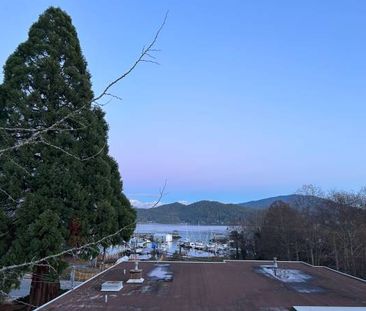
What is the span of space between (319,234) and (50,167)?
2759cm

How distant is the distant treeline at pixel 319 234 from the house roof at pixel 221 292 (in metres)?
13.8

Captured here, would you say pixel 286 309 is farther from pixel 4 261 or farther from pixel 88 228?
pixel 4 261

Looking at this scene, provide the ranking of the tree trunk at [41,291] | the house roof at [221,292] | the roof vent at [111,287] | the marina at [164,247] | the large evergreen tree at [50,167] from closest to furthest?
the house roof at [221,292], the roof vent at [111,287], the large evergreen tree at [50,167], the tree trunk at [41,291], the marina at [164,247]

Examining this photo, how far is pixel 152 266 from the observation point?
19859 millimetres

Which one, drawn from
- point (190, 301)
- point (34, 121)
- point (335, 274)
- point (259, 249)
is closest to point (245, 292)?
point (190, 301)

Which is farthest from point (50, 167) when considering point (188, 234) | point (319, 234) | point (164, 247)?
point (188, 234)

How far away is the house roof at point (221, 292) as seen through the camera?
11086mm

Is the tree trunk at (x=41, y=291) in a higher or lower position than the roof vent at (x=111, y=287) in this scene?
lower

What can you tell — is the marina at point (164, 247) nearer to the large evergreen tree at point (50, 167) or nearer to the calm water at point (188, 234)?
the calm water at point (188, 234)

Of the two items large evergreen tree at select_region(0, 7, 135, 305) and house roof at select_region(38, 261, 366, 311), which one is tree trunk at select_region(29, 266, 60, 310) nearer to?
large evergreen tree at select_region(0, 7, 135, 305)

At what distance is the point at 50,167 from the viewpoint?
1473 centimetres

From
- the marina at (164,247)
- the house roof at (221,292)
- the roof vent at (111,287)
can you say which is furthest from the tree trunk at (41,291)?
the marina at (164,247)

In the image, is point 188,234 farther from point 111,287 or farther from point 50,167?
point 111,287

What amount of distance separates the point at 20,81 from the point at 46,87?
0.97 metres
